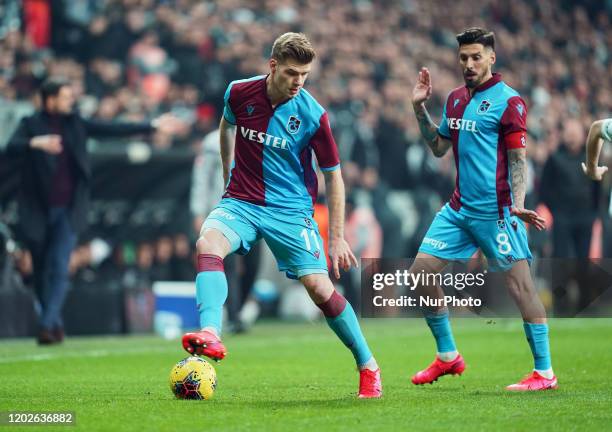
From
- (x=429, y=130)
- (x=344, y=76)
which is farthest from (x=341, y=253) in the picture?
(x=344, y=76)

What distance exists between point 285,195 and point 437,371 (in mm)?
1937

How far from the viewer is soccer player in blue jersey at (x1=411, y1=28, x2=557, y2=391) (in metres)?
8.38

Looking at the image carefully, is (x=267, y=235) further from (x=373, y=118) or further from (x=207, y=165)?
(x=373, y=118)

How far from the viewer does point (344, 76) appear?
854 inches

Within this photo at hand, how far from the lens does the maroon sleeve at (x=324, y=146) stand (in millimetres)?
7527

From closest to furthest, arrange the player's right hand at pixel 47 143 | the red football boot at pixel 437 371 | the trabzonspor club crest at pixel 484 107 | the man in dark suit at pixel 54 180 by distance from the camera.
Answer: the trabzonspor club crest at pixel 484 107
the red football boot at pixel 437 371
the player's right hand at pixel 47 143
the man in dark suit at pixel 54 180

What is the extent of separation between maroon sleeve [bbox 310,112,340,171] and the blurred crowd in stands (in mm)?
6181

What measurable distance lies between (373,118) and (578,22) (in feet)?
30.4

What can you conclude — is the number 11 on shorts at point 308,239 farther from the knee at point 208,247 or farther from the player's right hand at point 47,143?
the player's right hand at point 47,143

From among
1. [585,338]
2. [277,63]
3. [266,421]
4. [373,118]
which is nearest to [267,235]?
[277,63]

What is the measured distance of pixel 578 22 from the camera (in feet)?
92.2

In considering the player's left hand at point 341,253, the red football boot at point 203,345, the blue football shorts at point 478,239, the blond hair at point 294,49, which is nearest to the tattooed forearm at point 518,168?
the blue football shorts at point 478,239

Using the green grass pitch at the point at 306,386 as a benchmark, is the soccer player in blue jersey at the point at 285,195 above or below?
above

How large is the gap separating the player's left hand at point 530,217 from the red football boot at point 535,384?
41.9 inches
